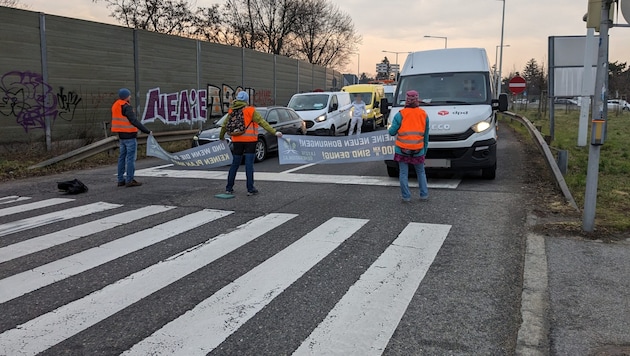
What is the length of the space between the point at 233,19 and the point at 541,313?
45.2m

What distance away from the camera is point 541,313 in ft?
13.4

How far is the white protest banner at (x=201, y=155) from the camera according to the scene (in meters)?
10.9

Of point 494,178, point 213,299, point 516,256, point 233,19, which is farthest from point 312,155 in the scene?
point 233,19

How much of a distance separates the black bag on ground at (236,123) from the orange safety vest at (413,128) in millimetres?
2760

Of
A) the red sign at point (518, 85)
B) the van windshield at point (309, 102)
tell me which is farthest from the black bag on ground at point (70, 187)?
the red sign at point (518, 85)

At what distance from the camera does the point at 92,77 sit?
15.7 m

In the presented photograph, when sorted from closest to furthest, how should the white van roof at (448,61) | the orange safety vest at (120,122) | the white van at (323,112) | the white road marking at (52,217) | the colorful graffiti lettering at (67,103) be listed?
the white road marking at (52,217) < the orange safety vest at (120,122) < the white van roof at (448,61) < the colorful graffiti lettering at (67,103) < the white van at (323,112)

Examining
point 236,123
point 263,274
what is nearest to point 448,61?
point 236,123

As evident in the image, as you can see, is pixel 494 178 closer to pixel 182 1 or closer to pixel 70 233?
pixel 70 233

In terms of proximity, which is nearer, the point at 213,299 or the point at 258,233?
the point at 213,299

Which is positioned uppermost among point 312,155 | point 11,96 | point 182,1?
point 182,1

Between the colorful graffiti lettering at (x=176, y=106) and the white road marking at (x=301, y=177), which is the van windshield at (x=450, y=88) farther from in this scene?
the colorful graffiti lettering at (x=176, y=106)

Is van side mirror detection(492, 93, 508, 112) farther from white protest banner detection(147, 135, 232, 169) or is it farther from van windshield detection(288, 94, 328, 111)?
van windshield detection(288, 94, 328, 111)

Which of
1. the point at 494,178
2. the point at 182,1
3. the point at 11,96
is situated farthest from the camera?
the point at 182,1
